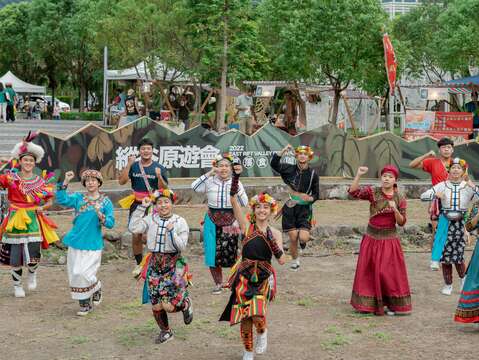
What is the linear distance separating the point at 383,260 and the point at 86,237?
3.19 m

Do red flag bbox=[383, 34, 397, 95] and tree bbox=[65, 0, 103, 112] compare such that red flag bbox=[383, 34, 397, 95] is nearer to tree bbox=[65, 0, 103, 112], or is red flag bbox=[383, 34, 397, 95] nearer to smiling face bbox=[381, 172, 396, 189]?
tree bbox=[65, 0, 103, 112]

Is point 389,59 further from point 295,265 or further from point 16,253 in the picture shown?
point 16,253

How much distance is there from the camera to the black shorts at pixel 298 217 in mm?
11578

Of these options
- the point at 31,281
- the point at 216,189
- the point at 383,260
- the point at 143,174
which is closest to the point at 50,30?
the point at 143,174

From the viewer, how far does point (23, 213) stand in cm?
995

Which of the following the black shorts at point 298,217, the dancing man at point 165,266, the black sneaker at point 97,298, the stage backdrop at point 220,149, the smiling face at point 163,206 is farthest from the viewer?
the stage backdrop at point 220,149

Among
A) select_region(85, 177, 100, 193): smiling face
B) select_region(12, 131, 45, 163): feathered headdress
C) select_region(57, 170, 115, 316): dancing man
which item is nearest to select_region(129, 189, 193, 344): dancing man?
select_region(57, 170, 115, 316): dancing man

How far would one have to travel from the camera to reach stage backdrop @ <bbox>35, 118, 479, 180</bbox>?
55.9ft

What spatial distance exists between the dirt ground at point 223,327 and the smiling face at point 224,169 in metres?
1.42

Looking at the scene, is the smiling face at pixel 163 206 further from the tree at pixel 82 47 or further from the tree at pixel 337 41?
the tree at pixel 82 47

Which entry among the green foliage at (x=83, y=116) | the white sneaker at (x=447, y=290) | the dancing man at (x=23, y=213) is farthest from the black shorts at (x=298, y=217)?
the green foliage at (x=83, y=116)

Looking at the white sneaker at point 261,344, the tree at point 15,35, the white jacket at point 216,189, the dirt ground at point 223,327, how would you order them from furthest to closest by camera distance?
the tree at point 15,35, the white jacket at point 216,189, the dirt ground at point 223,327, the white sneaker at point 261,344

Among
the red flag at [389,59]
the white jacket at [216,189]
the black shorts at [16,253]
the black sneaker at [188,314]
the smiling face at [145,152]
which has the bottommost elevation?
the black sneaker at [188,314]

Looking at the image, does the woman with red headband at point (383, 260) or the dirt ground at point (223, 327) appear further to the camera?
the woman with red headband at point (383, 260)
